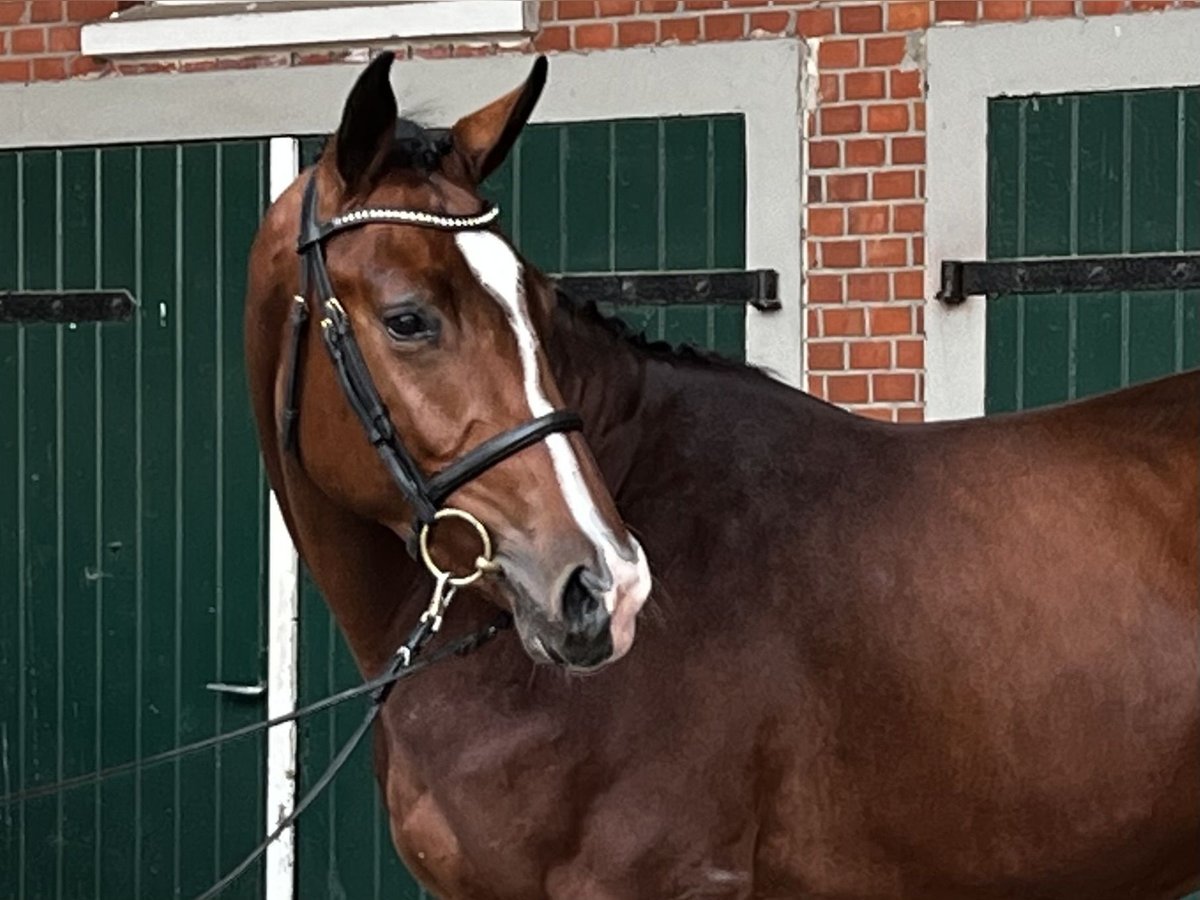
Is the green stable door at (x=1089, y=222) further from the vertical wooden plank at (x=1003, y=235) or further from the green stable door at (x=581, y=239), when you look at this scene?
the green stable door at (x=581, y=239)

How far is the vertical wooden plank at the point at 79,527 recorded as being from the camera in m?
6.07

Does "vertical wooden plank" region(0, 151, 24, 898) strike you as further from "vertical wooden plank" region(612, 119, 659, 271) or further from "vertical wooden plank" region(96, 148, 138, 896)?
"vertical wooden plank" region(612, 119, 659, 271)

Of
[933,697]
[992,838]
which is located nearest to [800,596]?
[933,697]

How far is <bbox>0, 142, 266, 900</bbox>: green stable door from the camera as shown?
596 centimetres

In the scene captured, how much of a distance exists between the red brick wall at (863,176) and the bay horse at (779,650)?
1.91 meters

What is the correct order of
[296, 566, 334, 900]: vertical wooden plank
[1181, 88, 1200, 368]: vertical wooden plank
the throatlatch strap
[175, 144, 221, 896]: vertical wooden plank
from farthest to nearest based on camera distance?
[175, 144, 221, 896]: vertical wooden plank
[296, 566, 334, 900]: vertical wooden plank
[1181, 88, 1200, 368]: vertical wooden plank
the throatlatch strap

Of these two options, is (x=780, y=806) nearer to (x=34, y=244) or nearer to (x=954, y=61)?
(x=954, y=61)

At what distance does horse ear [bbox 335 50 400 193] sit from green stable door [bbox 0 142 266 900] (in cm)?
255

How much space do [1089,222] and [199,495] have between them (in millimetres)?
2428

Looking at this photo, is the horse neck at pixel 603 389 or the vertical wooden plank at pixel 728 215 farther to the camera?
the vertical wooden plank at pixel 728 215

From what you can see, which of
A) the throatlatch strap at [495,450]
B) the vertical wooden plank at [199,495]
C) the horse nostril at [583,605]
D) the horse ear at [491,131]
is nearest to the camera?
the horse nostril at [583,605]

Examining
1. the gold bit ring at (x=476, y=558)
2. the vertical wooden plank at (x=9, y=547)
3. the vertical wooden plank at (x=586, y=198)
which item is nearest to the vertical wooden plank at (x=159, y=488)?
the vertical wooden plank at (x=9, y=547)

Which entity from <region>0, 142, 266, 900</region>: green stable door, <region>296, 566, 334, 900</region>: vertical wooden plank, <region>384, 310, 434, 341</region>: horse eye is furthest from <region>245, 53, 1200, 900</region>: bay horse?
<region>0, 142, 266, 900</region>: green stable door

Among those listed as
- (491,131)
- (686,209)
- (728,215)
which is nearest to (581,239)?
(686,209)
